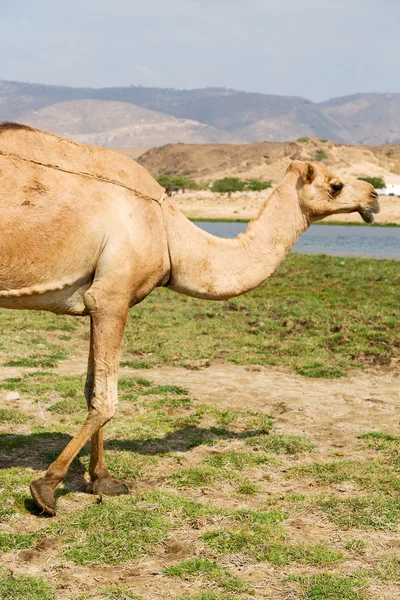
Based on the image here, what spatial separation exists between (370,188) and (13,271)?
3321 mm

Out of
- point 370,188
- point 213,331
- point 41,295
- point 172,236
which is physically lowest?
point 213,331

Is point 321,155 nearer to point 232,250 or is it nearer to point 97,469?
point 232,250

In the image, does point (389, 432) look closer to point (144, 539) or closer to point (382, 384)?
point (382, 384)

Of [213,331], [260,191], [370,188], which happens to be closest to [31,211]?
[370,188]

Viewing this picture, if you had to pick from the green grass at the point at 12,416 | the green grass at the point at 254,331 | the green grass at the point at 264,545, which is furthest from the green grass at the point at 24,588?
the green grass at the point at 254,331

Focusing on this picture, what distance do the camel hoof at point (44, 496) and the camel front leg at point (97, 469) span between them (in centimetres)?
53

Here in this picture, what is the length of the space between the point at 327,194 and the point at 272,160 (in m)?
134

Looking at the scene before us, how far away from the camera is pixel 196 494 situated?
259 inches

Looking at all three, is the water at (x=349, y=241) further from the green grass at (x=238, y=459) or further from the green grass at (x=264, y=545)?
the green grass at (x=264, y=545)

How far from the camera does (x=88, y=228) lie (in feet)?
20.4

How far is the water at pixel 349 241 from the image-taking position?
35.8 meters

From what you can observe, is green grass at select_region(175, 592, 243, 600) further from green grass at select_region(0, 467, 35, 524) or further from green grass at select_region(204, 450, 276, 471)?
green grass at select_region(204, 450, 276, 471)

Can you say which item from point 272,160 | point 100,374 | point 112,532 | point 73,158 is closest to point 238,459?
point 100,374

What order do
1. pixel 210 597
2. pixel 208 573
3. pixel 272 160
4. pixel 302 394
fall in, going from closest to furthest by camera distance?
pixel 210 597 → pixel 208 573 → pixel 302 394 → pixel 272 160
